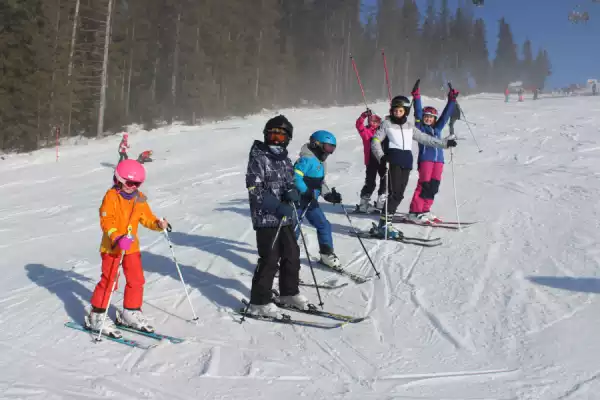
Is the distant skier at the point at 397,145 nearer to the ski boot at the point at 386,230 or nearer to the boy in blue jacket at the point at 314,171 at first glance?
the ski boot at the point at 386,230

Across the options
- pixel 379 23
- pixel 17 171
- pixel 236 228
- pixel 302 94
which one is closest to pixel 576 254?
pixel 236 228

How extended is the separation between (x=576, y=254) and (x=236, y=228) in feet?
17.6

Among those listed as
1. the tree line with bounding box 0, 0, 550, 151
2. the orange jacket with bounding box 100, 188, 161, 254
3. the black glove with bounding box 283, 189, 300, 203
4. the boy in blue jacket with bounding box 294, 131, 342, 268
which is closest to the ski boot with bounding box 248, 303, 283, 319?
the black glove with bounding box 283, 189, 300, 203

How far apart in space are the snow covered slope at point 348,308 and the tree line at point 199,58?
47.7 feet

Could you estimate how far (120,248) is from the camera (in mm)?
4770

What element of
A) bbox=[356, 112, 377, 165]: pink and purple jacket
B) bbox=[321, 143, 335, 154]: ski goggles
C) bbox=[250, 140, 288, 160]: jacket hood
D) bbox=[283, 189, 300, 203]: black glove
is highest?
bbox=[356, 112, 377, 165]: pink and purple jacket

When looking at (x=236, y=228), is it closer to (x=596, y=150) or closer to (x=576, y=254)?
(x=576, y=254)

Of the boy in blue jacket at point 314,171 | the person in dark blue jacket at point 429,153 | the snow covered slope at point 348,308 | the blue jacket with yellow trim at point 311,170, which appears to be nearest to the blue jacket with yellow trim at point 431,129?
the person in dark blue jacket at point 429,153

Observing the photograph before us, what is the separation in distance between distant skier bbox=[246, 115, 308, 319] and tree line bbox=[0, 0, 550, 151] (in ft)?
74.3

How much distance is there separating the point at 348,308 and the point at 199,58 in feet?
116

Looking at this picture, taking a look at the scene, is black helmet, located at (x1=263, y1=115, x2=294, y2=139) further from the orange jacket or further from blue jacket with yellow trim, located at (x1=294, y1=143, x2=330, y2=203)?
the orange jacket

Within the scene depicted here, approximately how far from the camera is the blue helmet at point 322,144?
6.43m

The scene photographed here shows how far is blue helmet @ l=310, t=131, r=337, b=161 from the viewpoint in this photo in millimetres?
6434

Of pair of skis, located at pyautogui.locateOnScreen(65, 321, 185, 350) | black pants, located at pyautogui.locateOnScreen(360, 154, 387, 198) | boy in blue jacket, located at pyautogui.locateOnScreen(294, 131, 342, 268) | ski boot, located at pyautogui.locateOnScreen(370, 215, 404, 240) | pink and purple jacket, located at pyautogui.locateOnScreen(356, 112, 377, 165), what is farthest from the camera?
pink and purple jacket, located at pyautogui.locateOnScreen(356, 112, 377, 165)
